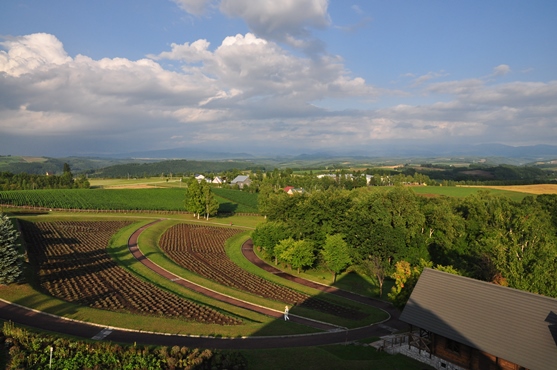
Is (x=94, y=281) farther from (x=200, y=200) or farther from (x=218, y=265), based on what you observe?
(x=200, y=200)

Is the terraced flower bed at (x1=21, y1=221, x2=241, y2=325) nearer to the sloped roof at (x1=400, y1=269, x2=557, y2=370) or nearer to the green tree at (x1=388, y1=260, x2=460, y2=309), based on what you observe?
the green tree at (x1=388, y1=260, x2=460, y2=309)

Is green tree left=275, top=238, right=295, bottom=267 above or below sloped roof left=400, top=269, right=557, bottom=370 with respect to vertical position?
below

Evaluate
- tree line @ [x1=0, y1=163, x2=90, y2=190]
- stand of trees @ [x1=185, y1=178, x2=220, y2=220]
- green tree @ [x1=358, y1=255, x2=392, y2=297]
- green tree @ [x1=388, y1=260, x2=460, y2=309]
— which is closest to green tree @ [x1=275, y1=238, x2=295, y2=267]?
green tree @ [x1=358, y1=255, x2=392, y2=297]

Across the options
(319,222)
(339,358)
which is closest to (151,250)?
(319,222)

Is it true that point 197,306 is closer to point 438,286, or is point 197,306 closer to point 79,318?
point 79,318

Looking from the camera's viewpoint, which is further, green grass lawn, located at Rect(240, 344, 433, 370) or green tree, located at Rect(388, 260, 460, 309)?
green tree, located at Rect(388, 260, 460, 309)

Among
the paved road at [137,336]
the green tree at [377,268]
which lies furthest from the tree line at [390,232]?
the paved road at [137,336]

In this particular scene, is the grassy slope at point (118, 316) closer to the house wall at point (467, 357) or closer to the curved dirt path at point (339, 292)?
the curved dirt path at point (339, 292)
